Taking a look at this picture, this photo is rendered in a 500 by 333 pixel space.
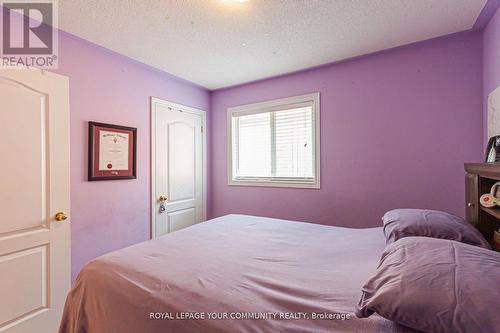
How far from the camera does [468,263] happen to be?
770 millimetres

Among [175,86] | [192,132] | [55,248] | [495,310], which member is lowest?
[55,248]

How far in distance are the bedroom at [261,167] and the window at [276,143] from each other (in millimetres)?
23

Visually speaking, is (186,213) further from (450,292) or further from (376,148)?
(450,292)

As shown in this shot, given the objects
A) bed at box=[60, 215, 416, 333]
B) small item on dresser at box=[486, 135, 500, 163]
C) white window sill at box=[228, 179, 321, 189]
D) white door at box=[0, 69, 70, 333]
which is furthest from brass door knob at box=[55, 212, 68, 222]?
small item on dresser at box=[486, 135, 500, 163]

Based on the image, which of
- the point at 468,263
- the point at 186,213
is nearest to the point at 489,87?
the point at 468,263

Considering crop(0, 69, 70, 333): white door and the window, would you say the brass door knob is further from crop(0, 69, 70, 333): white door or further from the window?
the window

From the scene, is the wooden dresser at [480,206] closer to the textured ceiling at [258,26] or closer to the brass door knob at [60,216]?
the textured ceiling at [258,26]

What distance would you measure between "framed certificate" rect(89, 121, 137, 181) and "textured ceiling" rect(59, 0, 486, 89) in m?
0.75

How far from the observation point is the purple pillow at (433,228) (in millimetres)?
1239

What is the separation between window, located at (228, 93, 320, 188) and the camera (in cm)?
273

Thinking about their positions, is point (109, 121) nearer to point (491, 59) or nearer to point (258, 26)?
point (258, 26)

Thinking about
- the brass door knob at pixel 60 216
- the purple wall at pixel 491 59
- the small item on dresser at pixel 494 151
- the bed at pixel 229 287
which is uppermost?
the purple wall at pixel 491 59

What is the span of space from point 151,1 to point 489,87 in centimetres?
246

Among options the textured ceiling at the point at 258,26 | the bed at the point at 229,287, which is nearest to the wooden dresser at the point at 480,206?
the bed at the point at 229,287
